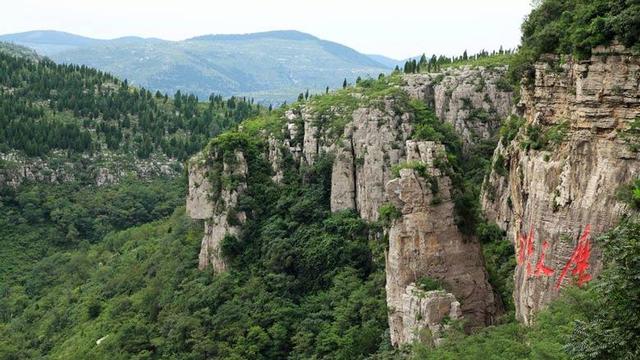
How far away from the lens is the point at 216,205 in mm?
A: 75500

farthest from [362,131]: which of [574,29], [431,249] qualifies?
[574,29]

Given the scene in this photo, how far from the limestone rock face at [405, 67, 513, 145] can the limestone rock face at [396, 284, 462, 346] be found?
136ft

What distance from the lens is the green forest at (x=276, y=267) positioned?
30.1m

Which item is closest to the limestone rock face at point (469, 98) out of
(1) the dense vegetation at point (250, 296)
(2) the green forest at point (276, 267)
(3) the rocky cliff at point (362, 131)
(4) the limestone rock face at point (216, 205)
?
(3) the rocky cliff at point (362, 131)

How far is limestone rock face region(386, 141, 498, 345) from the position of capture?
140 feet

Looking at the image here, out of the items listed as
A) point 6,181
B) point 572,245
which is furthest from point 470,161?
point 6,181

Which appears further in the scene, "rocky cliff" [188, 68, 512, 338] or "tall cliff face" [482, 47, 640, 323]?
"rocky cliff" [188, 68, 512, 338]

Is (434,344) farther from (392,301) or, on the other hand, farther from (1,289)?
(1,289)

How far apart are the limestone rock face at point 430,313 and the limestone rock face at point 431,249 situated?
3.32 feet

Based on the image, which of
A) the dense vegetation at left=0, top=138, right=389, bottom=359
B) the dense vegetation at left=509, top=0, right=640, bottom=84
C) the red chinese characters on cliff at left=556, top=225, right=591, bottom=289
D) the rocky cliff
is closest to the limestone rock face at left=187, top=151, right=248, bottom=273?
the rocky cliff

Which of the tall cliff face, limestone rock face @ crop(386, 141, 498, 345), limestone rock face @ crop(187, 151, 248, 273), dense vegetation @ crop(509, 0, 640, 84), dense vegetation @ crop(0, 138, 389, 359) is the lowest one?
dense vegetation @ crop(0, 138, 389, 359)

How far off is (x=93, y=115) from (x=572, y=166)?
143 metres

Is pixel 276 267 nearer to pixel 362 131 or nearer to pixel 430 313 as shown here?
pixel 362 131

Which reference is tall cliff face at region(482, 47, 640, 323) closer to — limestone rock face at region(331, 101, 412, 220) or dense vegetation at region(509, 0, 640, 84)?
dense vegetation at region(509, 0, 640, 84)
